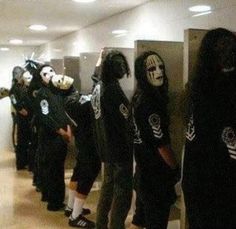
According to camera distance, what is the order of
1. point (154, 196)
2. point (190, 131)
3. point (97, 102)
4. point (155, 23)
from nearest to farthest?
point (190, 131)
point (154, 196)
point (97, 102)
point (155, 23)

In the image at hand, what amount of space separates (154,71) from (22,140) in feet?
11.2

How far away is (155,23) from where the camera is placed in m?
3.26

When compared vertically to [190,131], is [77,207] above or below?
below

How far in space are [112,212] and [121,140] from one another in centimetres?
47

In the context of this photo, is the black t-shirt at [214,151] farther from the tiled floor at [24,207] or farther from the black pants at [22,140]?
the black pants at [22,140]

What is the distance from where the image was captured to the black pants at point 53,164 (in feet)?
11.4

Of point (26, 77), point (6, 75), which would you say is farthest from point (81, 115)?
point (6, 75)

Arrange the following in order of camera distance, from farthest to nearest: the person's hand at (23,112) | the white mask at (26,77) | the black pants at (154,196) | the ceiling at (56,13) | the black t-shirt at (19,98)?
the person's hand at (23,112) < the black t-shirt at (19,98) < the white mask at (26,77) < the ceiling at (56,13) < the black pants at (154,196)

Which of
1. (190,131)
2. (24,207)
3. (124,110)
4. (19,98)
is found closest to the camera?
(190,131)

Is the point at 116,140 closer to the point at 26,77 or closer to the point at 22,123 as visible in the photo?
the point at 26,77

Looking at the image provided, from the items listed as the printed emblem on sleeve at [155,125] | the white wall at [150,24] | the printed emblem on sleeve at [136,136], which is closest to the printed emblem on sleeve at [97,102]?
the printed emblem on sleeve at [136,136]

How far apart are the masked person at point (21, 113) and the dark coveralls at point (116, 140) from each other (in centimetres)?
231

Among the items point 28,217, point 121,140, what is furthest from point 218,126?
point 28,217

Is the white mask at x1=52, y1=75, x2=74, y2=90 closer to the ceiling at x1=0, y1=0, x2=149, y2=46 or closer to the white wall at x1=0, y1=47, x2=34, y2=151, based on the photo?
the ceiling at x1=0, y1=0, x2=149, y2=46
